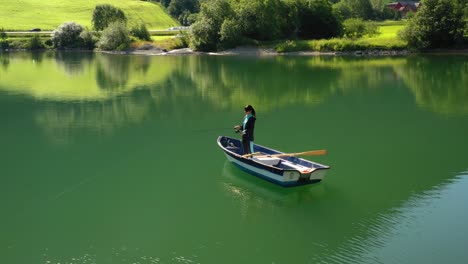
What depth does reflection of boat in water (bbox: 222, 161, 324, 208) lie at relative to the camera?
16766 millimetres

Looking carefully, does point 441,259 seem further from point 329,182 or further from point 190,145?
point 190,145

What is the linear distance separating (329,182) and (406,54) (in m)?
61.0

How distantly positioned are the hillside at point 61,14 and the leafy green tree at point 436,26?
6655cm

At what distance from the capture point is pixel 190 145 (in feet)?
77.9

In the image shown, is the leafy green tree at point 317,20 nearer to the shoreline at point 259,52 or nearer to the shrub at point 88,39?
the shoreline at point 259,52

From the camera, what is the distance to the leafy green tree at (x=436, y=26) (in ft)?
233

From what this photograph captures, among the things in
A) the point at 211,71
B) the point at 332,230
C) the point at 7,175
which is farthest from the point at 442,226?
the point at 211,71

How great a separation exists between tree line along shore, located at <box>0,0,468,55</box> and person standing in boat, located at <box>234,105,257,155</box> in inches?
2380

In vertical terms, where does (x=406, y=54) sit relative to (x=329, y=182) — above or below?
above

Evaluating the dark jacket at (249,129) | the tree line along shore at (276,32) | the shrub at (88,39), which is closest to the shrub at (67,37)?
the tree line along shore at (276,32)

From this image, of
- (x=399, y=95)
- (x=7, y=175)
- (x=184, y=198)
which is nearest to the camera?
(x=184, y=198)

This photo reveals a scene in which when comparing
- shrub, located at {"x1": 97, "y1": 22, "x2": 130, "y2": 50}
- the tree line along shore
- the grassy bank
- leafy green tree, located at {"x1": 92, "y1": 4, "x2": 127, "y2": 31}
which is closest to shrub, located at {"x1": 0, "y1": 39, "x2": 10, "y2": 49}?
the tree line along shore

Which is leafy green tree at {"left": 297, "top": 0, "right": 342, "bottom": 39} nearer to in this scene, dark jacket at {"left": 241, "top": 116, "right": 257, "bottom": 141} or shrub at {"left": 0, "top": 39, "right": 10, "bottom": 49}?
shrub at {"left": 0, "top": 39, "right": 10, "bottom": 49}

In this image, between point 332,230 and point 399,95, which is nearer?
point 332,230
